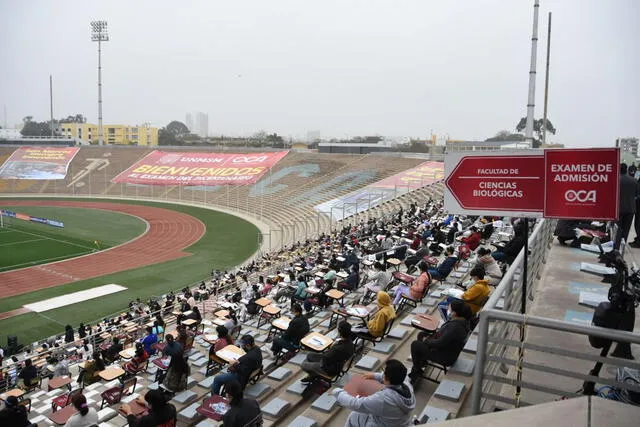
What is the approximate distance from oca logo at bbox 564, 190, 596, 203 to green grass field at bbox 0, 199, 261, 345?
742 inches

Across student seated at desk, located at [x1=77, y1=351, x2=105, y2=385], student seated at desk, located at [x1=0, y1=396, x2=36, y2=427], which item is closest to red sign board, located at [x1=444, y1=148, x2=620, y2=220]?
student seated at desk, located at [x1=0, y1=396, x2=36, y2=427]

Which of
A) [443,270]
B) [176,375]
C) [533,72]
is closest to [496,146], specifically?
[533,72]

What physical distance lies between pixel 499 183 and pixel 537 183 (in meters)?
0.33

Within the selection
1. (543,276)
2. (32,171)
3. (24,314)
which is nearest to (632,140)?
(543,276)

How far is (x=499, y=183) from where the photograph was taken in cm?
442

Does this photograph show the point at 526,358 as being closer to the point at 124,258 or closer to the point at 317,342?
the point at 317,342

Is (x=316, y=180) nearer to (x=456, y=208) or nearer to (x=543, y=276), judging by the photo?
(x=543, y=276)

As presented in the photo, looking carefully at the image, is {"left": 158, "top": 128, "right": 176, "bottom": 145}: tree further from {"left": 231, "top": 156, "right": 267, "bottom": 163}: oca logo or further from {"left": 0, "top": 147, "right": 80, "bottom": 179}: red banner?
{"left": 231, "top": 156, "right": 267, "bottom": 163}: oca logo

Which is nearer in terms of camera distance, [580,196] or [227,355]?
[580,196]

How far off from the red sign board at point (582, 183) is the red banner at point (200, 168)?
53110 mm

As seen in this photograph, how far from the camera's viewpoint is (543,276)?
8.72 m

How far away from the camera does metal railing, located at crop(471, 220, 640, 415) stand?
323cm

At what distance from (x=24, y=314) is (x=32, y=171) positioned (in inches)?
2098

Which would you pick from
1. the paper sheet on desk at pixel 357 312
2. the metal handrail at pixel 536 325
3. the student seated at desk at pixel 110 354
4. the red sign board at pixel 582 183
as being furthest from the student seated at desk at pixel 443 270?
the student seated at desk at pixel 110 354
